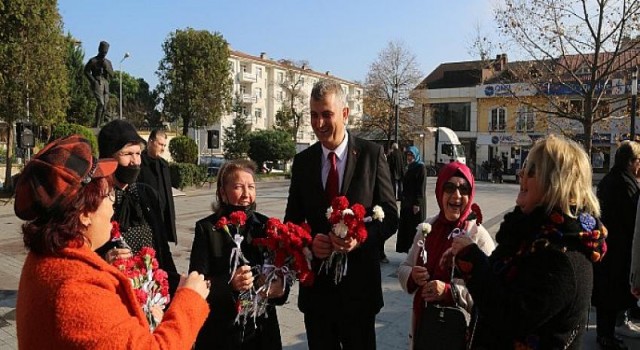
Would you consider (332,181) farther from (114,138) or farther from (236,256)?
(114,138)

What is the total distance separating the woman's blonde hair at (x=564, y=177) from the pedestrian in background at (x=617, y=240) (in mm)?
2838

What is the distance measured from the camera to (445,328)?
7.75 ft

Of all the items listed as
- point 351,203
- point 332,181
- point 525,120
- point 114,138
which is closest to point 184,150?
point 525,120

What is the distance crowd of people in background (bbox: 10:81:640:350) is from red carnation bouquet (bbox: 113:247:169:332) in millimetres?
50

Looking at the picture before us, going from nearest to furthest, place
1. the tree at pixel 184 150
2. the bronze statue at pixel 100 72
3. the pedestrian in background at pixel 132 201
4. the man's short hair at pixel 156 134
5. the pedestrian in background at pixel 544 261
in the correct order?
the pedestrian in background at pixel 544 261
the pedestrian in background at pixel 132 201
the man's short hair at pixel 156 134
the bronze statue at pixel 100 72
the tree at pixel 184 150

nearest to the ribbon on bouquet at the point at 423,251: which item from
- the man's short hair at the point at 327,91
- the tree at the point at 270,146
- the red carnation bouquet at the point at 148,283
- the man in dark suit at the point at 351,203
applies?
the man in dark suit at the point at 351,203

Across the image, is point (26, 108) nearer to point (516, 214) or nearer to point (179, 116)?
point (179, 116)

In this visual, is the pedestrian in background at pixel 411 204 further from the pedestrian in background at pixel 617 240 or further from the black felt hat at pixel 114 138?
the black felt hat at pixel 114 138

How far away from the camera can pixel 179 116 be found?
30.7 meters

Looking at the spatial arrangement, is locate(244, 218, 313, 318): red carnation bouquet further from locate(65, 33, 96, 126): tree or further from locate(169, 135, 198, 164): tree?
locate(65, 33, 96, 126): tree

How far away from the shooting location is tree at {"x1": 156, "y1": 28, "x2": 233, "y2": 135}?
1142 inches

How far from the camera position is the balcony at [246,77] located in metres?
63.2

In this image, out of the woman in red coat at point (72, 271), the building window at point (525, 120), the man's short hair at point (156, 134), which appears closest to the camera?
the woman in red coat at point (72, 271)

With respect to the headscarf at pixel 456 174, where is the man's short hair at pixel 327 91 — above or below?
above
